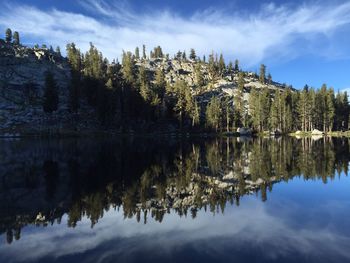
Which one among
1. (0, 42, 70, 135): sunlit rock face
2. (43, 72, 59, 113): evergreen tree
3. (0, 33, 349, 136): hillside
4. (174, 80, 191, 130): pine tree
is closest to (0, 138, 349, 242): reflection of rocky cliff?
(0, 33, 349, 136): hillside

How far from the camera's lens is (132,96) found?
122750mm

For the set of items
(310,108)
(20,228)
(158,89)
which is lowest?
(20,228)

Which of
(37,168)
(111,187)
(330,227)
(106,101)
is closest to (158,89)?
(106,101)

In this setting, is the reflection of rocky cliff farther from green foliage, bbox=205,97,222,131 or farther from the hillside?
green foliage, bbox=205,97,222,131

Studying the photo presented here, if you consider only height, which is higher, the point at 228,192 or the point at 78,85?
the point at 78,85

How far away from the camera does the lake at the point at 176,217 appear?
10.7 metres

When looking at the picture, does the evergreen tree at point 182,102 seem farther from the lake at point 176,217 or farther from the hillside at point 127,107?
the lake at point 176,217

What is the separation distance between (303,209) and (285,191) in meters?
3.90

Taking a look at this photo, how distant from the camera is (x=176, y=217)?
49.1 feet

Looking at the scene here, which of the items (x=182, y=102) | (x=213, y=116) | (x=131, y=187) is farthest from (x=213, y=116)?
(x=131, y=187)

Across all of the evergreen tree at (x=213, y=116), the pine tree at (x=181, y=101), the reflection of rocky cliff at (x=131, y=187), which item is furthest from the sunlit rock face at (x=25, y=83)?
the reflection of rocky cliff at (x=131, y=187)

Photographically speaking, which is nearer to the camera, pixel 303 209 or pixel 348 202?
pixel 303 209

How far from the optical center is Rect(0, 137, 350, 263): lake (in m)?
10.7

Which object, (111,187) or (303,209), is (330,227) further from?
(111,187)
